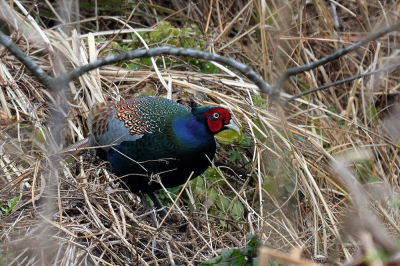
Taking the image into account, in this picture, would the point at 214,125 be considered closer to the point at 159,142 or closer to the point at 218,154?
the point at 159,142

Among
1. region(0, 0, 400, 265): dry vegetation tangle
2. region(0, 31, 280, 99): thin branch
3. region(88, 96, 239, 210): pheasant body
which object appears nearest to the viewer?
region(0, 31, 280, 99): thin branch

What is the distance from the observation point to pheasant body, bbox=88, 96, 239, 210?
9.39 ft

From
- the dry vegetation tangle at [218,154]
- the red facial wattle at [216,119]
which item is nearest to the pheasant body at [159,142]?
the red facial wattle at [216,119]

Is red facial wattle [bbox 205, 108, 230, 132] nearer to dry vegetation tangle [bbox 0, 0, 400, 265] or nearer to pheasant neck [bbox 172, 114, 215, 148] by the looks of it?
pheasant neck [bbox 172, 114, 215, 148]

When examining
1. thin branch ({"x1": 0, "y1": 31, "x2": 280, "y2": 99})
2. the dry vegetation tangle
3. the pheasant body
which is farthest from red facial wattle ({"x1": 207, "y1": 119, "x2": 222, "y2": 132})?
thin branch ({"x1": 0, "y1": 31, "x2": 280, "y2": 99})

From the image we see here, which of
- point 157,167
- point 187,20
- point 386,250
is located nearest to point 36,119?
point 157,167

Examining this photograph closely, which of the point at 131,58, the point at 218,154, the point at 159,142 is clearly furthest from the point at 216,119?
the point at 131,58

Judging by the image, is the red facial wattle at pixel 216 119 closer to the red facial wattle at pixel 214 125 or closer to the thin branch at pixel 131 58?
the red facial wattle at pixel 214 125

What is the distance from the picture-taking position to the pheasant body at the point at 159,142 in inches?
113

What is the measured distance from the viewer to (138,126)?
9.82 ft

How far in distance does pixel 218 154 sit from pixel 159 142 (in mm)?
701

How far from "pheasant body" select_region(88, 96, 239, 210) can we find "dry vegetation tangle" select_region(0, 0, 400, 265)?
175 millimetres

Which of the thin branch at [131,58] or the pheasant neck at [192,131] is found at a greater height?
the thin branch at [131,58]

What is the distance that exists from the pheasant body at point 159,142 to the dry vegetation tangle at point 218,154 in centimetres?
18
